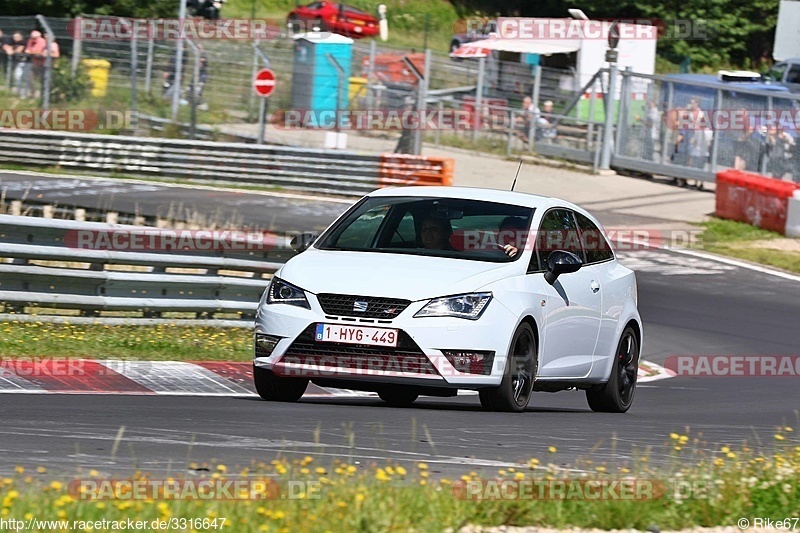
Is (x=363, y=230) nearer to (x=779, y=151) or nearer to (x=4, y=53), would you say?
(x=779, y=151)

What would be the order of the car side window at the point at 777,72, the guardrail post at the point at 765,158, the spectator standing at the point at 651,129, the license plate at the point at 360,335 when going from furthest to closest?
the car side window at the point at 777,72
the spectator standing at the point at 651,129
the guardrail post at the point at 765,158
the license plate at the point at 360,335

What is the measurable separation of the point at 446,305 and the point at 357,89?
80.9ft

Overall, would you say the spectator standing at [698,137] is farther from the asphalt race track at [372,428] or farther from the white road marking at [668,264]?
the asphalt race track at [372,428]

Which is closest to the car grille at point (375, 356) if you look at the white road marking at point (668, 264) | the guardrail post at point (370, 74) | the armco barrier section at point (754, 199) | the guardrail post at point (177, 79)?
the white road marking at point (668, 264)

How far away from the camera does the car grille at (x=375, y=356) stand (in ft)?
28.3

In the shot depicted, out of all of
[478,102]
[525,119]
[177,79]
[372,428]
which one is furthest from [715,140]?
[372,428]

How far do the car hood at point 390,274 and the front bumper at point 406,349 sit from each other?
13 cm

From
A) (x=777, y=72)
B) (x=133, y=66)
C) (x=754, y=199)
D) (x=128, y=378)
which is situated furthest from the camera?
(x=777, y=72)

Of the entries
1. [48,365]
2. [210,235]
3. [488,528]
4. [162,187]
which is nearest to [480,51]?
[162,187]

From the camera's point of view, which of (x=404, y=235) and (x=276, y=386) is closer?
(x=276, y=386)

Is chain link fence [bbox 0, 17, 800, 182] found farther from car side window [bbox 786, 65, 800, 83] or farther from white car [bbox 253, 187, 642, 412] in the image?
white car [bbox 253, 187, 642, 412]

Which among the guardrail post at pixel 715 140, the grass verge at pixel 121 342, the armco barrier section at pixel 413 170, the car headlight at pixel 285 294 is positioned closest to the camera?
the car headlight at pixel 285 294

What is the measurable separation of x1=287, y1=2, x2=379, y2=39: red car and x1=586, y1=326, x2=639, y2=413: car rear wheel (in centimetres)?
3813

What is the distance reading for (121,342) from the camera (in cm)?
1211
